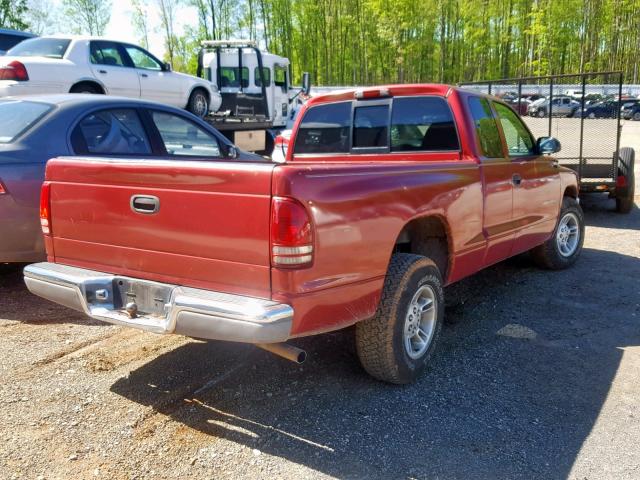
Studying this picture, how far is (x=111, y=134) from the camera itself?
17.3ft

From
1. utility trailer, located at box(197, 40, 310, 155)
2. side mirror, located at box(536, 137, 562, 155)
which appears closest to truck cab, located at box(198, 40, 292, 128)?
utility trailer, located at box(197, 40, 310, 155)

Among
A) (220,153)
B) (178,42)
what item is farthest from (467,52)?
(220,153)

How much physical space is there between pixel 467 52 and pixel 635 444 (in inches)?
2213

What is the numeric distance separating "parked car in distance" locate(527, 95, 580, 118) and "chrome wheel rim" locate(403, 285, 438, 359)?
6982 mm

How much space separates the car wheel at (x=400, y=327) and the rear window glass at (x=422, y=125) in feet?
4.40

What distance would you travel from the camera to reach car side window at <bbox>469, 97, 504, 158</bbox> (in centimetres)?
468

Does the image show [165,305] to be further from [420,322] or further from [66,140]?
[66,140]

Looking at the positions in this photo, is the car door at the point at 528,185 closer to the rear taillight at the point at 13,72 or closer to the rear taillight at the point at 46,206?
the rear taillight at the point at 46,206

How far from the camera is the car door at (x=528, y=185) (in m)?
5.08

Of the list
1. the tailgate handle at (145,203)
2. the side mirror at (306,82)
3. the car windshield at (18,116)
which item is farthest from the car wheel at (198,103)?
the tailgate handle at (145,203)

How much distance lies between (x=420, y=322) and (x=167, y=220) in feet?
5.64

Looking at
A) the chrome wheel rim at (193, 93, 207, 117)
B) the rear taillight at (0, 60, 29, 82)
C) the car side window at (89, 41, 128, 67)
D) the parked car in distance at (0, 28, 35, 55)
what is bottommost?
Result: the chrome wheel rim at (193, 93, 207, 117)

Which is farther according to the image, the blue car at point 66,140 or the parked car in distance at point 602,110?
the parked car in distance at point 602,110

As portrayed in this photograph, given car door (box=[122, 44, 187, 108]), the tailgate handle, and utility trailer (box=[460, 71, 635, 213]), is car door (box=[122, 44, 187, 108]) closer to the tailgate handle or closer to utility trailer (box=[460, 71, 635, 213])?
utility trailer (box=[460, 71, 635, 213])
